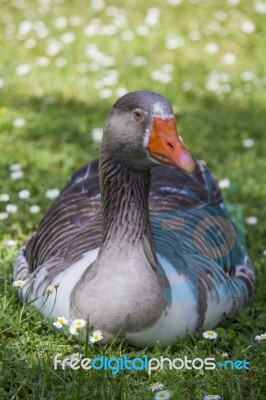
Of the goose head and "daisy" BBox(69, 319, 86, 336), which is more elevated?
the goose head

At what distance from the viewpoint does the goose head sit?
9.89 feet

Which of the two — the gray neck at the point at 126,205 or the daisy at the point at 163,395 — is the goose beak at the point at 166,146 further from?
the daisy at the point at 163,395

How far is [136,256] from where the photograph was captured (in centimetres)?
326

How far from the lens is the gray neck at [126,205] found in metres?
3.28

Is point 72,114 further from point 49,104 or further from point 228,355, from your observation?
point 228,355

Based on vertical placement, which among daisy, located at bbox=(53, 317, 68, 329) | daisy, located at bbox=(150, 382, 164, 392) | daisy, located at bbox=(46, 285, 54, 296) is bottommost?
daisy, located at bbox=(150, 382, 164, 392)

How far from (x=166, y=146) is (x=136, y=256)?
1.72ft

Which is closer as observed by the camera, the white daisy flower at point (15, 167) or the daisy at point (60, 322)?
the daisy at point (60, 322)

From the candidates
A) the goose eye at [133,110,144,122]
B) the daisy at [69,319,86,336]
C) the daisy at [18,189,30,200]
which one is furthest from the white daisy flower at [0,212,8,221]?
the goose eye at [133,110,144,122]

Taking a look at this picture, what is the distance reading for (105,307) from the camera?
A: 3.19 m

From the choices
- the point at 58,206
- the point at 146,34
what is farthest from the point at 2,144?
the point at 146,34

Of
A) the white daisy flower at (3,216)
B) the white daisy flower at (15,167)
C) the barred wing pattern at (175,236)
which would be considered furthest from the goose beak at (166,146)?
the white daisy flower at (15,167)

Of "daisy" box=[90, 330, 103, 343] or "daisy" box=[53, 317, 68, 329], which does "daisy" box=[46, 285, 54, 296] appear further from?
"daisy" box=[90, 330, 103, 343]

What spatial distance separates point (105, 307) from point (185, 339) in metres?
0.48
